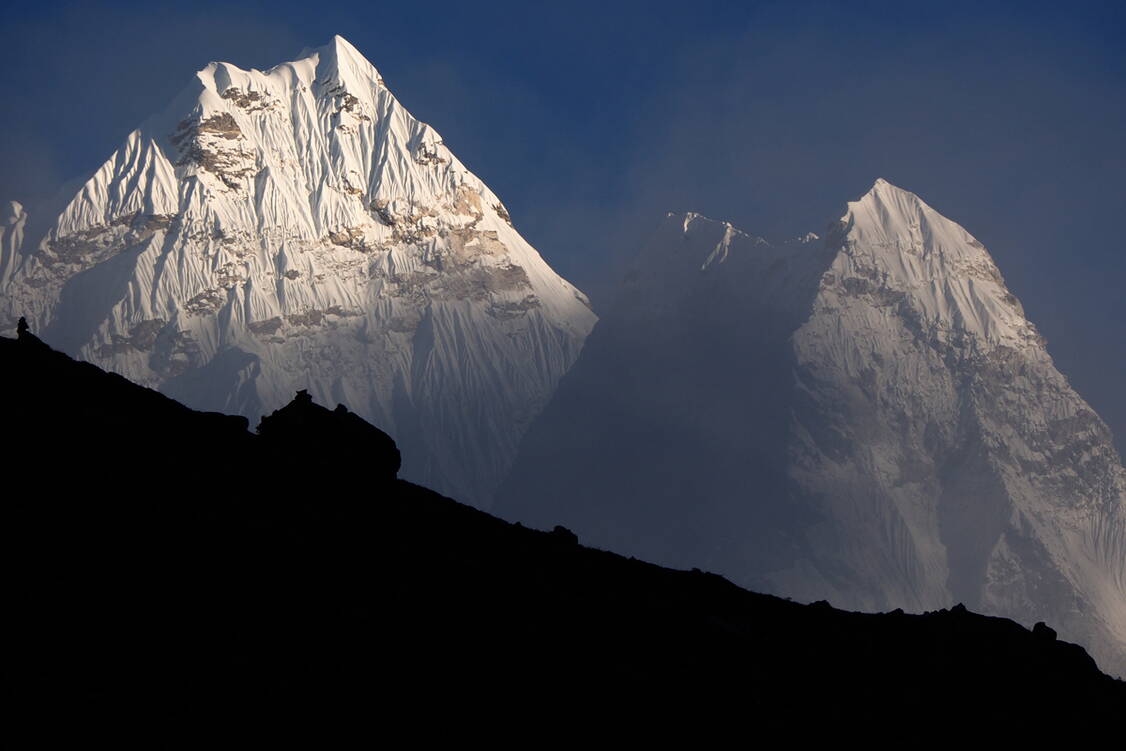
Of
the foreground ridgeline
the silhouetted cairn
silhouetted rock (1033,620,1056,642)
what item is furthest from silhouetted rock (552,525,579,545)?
silhouetted rock (1033,620,1056,642)

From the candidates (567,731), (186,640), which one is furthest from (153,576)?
(567,731)

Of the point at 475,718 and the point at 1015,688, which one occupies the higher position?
the point at 1015,688

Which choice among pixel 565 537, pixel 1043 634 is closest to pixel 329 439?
pixel 565 537

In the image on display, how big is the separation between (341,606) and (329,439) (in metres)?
20.5

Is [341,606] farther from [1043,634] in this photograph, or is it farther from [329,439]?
[1043,634]

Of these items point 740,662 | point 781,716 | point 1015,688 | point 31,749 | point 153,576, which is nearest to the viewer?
point 31,749

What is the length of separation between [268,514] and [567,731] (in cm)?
1334

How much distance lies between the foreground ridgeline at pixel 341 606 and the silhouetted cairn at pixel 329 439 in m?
0.12

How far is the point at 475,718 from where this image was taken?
135 ft

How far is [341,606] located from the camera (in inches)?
1766

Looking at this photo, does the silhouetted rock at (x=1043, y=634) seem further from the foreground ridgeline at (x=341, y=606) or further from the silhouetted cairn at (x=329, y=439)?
the silhouetted cairn at (x=329, y=439)

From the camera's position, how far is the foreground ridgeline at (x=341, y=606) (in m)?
40.3

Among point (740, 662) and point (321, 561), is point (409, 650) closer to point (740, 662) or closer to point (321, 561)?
point (321, 561)

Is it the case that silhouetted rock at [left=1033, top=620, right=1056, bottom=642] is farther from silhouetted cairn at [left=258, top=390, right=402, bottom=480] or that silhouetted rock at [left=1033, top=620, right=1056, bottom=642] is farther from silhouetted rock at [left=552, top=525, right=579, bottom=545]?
silhouetted cairn at [left=258, top=390, right=402, bottom=480]
